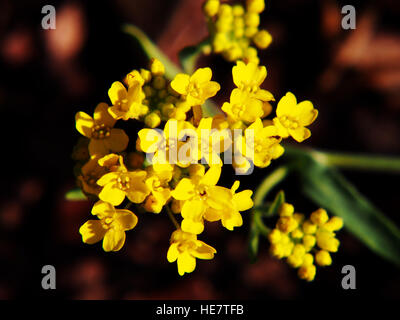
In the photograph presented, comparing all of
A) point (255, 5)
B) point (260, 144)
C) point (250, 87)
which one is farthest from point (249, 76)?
point (255, 5)

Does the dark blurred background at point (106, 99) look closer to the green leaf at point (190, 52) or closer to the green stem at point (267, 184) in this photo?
the green stem at point (267, 184)

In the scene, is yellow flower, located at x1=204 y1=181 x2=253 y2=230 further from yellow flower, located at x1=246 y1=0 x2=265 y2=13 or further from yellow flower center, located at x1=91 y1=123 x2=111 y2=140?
yellow flower, located at x1=246 y1=0 x2=265 y2=13

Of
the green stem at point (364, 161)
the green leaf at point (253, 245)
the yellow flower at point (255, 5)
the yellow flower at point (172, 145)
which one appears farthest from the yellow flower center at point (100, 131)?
the green stem at point (364, 161)

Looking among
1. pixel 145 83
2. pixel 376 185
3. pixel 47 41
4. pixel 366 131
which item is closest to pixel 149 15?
pixel 47 41

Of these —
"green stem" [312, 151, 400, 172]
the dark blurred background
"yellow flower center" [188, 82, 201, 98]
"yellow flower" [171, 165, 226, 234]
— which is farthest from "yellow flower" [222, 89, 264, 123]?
the dark blurred background

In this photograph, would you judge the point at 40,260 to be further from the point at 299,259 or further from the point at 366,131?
the point at 366,131
